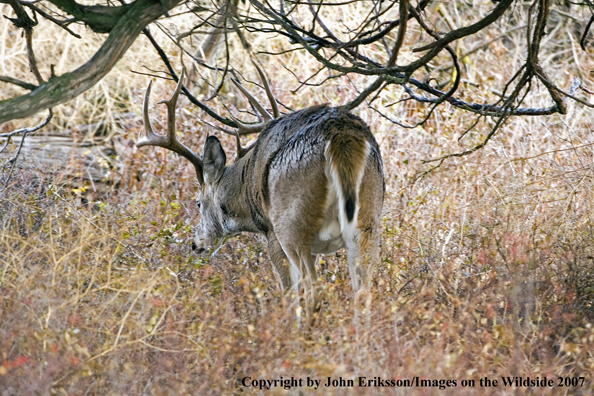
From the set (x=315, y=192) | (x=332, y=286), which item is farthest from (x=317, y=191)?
(x=332, y=286)

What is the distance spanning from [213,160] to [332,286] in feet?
8.97

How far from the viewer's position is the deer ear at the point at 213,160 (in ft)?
22.8

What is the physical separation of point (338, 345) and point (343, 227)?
3.62 feet

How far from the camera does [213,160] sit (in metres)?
7.04

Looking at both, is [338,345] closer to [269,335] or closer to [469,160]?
[269,335]

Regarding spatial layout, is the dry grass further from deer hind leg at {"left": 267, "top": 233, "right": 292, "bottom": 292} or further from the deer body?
the deer body

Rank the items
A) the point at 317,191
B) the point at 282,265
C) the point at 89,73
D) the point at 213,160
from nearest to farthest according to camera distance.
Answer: the point at 89,73, the point at 317,191, the point at 282,265, the point at 213,160

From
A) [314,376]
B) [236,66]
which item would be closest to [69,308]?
[314,376]

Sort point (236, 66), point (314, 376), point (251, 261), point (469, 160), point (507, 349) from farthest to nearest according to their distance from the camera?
point (236, 66) → point (469, 160) → point (251, 261) → point (507, 349) → point (314, 376)

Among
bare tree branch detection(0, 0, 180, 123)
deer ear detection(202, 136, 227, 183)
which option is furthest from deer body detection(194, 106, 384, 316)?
bare tree branch detection(0, 0, 180, 123)

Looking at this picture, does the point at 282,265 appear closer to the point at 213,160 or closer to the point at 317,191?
the point at 317,191

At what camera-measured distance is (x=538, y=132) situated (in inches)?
353

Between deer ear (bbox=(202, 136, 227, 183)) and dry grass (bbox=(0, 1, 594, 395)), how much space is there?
503 millimetres

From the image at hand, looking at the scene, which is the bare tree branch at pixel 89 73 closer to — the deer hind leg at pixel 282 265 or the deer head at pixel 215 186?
the deer hind leg at pixel 282 265
